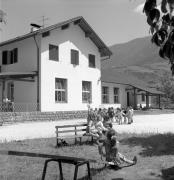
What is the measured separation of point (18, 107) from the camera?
2422 cm

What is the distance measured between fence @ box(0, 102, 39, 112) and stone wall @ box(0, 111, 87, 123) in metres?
1.00

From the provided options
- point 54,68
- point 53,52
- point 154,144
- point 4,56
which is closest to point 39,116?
point 54,68

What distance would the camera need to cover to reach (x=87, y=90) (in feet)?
91.6

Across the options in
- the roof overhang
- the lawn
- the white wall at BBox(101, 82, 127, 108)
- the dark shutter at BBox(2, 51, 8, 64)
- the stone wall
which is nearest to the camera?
the lawn

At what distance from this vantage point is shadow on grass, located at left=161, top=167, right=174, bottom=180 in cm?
648

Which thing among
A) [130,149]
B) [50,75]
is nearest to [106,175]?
[130,149]

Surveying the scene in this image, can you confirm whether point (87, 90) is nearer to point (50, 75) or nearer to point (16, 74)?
point (50, 75)

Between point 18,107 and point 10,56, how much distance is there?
190 inches

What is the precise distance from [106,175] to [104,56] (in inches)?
964

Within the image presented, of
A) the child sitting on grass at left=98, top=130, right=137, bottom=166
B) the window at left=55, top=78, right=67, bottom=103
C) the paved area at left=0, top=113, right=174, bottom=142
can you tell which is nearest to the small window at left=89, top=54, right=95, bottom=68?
the window at left=55, top=78, right=67, bottom=103

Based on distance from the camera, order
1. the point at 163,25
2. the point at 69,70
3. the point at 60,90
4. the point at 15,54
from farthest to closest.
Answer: the point at 15,54 < the point at 69,70 < the point at 60,90 < the point at 163,25

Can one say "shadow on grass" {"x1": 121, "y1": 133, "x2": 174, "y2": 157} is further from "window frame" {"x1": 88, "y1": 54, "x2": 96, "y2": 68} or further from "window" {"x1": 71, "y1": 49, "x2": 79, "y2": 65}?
"window frame" {"x1": 88, "y1": 54, "x2": 96, "y2": 68}

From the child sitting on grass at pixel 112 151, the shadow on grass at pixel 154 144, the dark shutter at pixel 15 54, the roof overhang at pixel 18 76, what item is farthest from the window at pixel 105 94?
the child sitting on grass at pixel 112 151

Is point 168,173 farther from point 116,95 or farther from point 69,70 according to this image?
point 116,95
